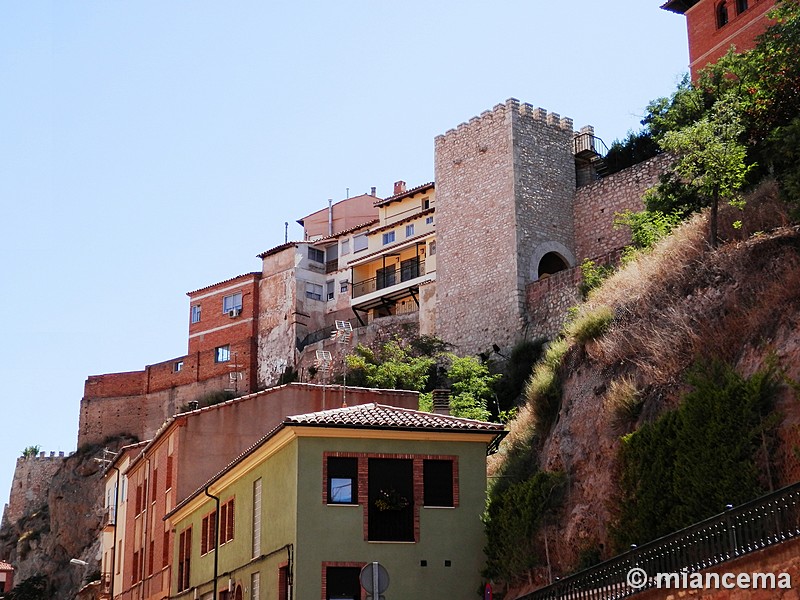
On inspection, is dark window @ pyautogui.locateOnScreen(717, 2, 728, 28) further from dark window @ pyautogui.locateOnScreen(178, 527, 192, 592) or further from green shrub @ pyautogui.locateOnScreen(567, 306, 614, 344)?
dark window @ pyautogui.locateOnScreen(178, 527, 192, 592)

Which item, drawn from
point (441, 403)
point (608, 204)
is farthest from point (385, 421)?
point (608, 204)

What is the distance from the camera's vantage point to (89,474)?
66.4 metres

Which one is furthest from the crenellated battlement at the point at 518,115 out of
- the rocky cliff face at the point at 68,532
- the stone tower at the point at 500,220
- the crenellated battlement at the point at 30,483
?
the crenellated battlement at the point at 30,483

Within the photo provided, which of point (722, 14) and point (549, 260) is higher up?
point (722, 14)

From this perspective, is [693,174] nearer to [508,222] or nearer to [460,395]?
[460,395]

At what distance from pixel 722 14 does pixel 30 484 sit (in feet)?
168

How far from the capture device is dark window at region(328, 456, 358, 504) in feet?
73.3

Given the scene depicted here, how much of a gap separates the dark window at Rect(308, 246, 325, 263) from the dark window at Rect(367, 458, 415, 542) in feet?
135

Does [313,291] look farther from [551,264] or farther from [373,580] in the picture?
[373,580]

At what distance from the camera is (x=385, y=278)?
59875 millimetres

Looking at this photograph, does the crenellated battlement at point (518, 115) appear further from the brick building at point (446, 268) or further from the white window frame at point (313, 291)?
the white window frame at point (313, 291)

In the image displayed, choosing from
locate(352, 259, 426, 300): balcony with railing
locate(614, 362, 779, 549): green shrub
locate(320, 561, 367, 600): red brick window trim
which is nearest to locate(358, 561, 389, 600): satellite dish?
locate(614, 362, 779, 549): green shrub

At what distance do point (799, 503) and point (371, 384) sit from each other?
3113 cm

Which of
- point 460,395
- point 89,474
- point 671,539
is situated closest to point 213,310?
point 89,474
